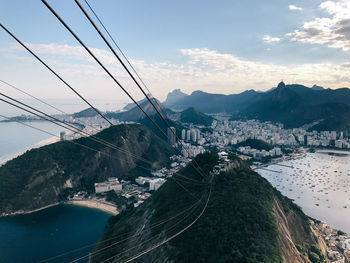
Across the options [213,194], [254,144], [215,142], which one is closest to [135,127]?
[215,142]

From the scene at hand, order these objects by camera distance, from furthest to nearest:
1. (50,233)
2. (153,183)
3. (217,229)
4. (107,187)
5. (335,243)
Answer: (107,187), (153,183), (50,233), (335,243), (217,229)

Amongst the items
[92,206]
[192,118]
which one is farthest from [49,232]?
[192,118]

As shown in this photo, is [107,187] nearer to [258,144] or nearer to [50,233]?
[50,233]

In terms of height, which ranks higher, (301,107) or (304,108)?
(301,107)

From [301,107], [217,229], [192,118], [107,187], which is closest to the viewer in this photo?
[217,229]

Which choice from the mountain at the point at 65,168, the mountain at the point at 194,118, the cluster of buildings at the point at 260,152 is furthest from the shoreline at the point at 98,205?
the mountain at the point at 194,118

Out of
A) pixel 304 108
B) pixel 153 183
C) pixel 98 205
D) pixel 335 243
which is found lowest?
pixel 98 205

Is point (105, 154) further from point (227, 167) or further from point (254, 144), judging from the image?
point (254, 144)

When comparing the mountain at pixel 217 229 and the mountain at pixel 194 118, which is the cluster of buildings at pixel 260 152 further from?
the mountain at pixel 194 118
